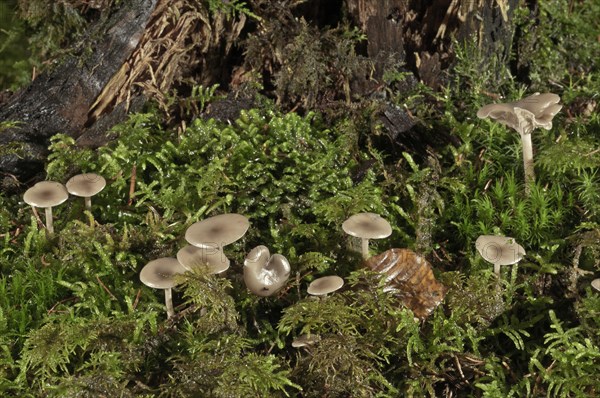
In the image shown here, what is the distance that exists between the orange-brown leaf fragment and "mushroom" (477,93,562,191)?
3.00 ft

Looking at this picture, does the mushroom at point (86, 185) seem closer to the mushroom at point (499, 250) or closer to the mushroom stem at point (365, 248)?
the mushroom stem at point (365, 248)

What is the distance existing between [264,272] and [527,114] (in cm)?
176

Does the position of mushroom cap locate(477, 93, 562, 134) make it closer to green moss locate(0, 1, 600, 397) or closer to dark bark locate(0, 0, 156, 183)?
green moss locate(0, 1, 600, 397)

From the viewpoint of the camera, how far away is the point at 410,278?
362cm

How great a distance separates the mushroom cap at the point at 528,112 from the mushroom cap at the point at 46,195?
245cm

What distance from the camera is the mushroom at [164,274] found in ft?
11.1

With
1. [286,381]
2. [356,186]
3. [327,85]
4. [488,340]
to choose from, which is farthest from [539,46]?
[286,381]

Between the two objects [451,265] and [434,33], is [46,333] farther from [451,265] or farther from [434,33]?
[434,33]

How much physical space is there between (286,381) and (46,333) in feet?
3.92

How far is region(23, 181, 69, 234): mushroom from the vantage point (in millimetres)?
3822

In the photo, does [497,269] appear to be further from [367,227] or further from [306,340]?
[306,340]

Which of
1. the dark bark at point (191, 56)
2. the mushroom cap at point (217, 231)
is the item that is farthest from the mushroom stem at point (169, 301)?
the dark bark at point (191, 56)

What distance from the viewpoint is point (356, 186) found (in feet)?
13.8

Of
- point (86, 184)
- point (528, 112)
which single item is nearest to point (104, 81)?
point (86, 184)
